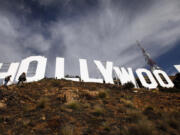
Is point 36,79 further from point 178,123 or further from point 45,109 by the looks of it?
point 178,123

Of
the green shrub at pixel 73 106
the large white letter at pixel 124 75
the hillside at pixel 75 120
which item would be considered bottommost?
the hillside at pixel 75 120

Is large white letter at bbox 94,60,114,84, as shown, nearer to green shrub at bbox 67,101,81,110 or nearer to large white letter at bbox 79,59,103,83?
large white letter at bbox 79,59,103,83

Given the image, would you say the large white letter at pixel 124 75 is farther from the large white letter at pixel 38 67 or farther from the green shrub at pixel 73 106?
the green shrub at pixel 73 106

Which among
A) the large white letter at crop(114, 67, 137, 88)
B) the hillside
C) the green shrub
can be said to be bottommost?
the hillside

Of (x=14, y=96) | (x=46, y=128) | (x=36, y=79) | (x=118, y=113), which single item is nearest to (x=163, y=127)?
(x=118, y=113)

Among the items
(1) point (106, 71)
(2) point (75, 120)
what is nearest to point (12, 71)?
(2) point (75, 120)

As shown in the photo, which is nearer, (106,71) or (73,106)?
(73,106)

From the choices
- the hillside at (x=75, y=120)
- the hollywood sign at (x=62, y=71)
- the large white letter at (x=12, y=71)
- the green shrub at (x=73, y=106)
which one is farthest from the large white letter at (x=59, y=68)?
the green shrub at (x=73, y=106)

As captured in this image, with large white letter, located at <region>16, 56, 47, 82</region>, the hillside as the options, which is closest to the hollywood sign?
large white letter, located at <region>16, 56, 47, 82</region>

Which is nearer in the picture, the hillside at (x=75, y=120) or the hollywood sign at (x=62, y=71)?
the hillside at (x=75, y=120)

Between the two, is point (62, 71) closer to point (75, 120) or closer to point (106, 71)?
point (106, 71)

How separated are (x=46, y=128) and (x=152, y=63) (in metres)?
38.4

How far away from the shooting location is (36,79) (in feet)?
51.8

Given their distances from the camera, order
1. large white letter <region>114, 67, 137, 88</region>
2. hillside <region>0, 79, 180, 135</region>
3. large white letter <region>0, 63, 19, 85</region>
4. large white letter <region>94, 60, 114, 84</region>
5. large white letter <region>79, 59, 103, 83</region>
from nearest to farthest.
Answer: hillside <region>0, 79, 180, 135</region>, large white letter <region>0, 63, 19, 85</region>, large white letter <region>79, 59, 103, 83</region>, large white letter <region>94, 60, 114, 84</region>, large white letter <region>114, 67, 137, 88</region>
